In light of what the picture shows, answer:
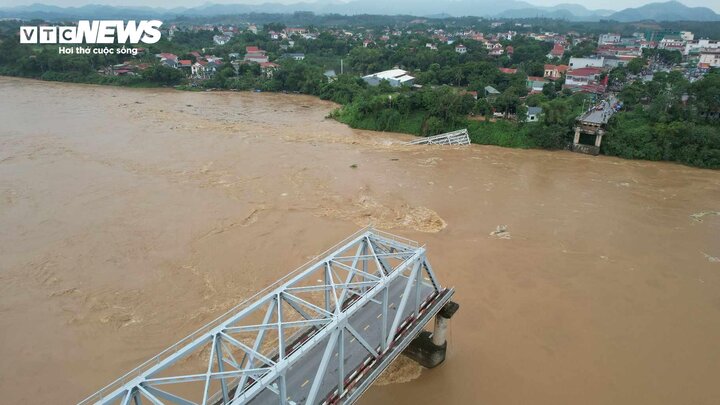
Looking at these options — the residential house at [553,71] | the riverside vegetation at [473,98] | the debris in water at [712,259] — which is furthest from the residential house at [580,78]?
the debris in water at [712,259]

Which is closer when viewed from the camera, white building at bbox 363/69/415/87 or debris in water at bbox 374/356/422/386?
debris in water at bbox 374/356/422/386

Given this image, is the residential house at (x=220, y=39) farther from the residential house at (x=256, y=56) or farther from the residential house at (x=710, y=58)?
the residential house at (x=710, y=58)

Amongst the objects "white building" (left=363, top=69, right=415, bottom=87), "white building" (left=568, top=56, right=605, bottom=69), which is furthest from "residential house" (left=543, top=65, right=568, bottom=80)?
"white building" (left=363, top=69, right=415, bottom=87)

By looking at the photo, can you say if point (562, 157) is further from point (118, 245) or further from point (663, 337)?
point (118, 245)

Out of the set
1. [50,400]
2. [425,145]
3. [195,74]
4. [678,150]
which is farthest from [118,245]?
[195,74]

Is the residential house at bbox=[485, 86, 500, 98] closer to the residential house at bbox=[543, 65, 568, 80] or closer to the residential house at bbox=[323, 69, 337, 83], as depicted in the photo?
the residential house at bbox=[543, 65, 568, 80]
